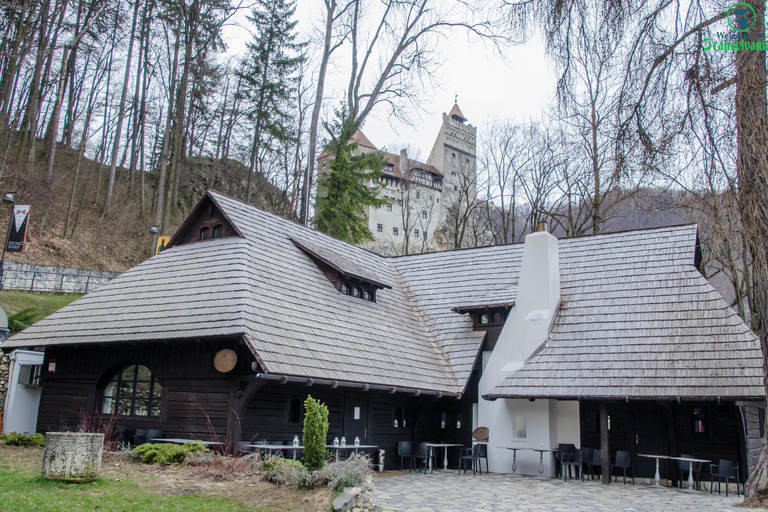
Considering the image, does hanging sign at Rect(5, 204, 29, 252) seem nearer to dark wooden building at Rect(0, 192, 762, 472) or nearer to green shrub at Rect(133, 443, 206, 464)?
dark wooden building at Rect(0, 192, 762, 472)

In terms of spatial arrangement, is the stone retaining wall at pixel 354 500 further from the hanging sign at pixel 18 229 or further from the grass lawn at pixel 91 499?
the hanging sign at pixel 18 229

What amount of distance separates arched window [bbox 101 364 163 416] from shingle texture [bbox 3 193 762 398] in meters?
1.19

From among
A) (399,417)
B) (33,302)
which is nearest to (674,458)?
(399,417)

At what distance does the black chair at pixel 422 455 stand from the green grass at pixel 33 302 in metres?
12.5

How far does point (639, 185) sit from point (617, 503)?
5195 millimetres

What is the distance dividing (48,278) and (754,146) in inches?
907

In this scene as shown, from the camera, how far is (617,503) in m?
10.7

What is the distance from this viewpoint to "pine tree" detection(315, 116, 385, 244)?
92.0 feet

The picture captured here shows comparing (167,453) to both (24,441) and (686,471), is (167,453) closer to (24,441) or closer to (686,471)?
(24,441)

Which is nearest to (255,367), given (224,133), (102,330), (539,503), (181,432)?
(181,432)

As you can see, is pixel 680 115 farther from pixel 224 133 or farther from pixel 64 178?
pixel 224 133

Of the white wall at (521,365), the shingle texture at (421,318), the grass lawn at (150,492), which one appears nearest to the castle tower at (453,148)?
the shingle texture at (421,318)

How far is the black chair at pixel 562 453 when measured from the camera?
15.2 m

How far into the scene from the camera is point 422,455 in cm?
1594
